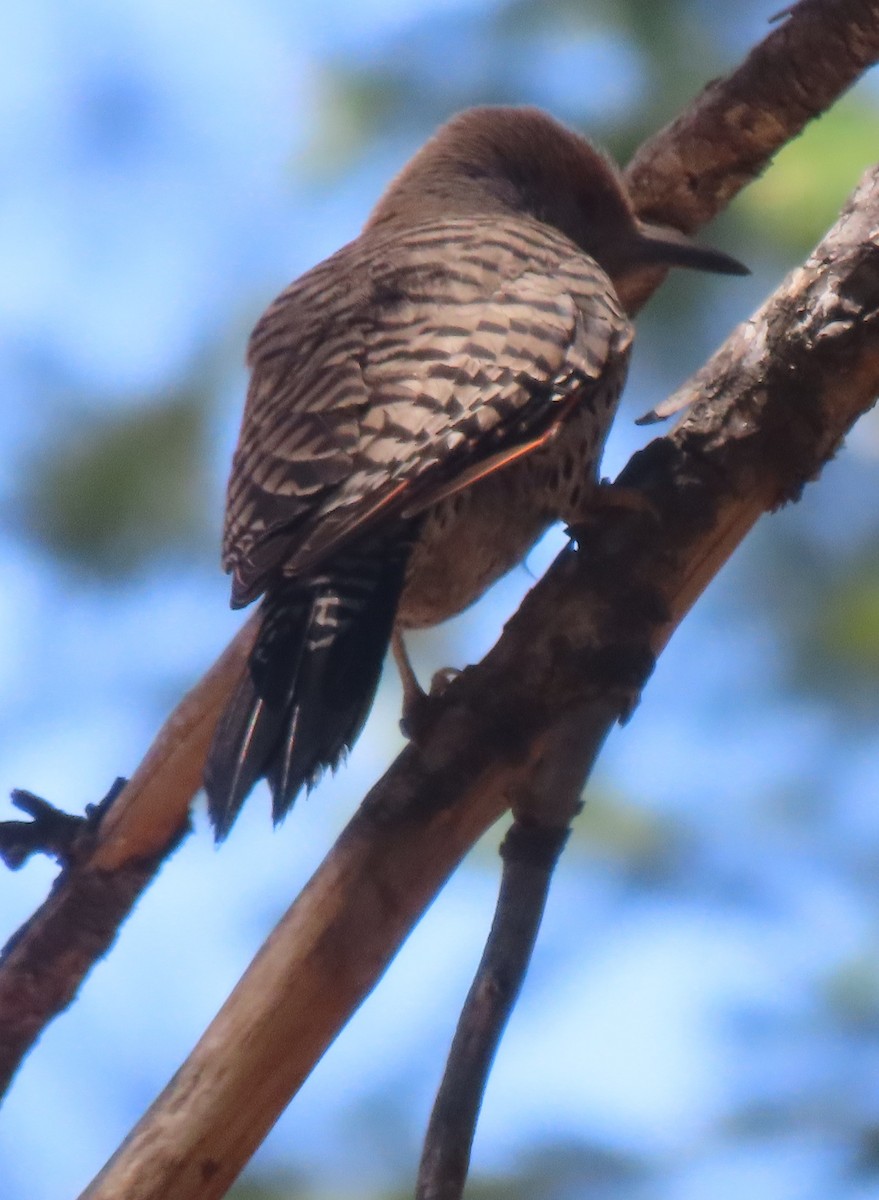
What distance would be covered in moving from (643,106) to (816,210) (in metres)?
0.62

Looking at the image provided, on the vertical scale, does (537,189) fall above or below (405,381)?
above

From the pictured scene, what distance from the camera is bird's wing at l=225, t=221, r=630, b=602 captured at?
2643 mm

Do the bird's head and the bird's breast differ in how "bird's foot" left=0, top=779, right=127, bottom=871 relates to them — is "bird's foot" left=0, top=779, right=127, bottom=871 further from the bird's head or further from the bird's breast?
the bird's head

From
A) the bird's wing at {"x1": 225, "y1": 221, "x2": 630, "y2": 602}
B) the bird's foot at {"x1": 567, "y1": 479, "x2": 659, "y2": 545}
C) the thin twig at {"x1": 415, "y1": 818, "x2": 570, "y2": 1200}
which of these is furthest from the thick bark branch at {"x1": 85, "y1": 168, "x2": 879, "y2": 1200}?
the bird's wing at {"x1": 225, "y1": 221, "x2": 630, "y2": 602}

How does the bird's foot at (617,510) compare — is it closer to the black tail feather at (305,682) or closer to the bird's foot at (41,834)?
the black tail feather at (305,682)

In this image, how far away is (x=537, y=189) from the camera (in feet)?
14.0

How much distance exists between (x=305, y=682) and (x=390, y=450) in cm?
40

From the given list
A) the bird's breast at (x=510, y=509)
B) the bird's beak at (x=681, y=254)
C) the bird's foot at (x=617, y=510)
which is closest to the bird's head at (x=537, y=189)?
the bird's beak at (x=681, y=254)

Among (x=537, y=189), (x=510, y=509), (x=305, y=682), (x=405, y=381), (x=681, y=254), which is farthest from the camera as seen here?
(x=537, y=189)

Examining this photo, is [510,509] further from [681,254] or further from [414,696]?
[681,254]

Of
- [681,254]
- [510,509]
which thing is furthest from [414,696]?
[681,254]

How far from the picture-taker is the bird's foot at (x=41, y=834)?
320 cm

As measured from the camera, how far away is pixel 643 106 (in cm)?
461

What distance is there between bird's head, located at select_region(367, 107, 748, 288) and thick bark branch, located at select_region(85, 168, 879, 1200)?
1.11 meters
